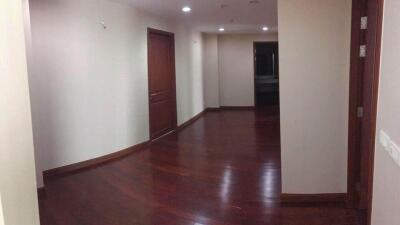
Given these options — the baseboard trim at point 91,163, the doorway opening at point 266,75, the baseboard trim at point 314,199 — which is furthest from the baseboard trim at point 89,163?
the doorway opening at point 266,75

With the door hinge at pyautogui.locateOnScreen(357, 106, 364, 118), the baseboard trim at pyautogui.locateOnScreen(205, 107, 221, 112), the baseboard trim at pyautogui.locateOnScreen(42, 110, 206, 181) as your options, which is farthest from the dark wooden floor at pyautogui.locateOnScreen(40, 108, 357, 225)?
the baseboard trim at pyautogui.locateOnScreen(205, 107, 221, 112)

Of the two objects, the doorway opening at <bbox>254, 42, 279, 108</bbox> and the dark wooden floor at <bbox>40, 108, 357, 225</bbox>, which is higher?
the doorway opening at <bbox>254, 42, 279, 108</bbox>

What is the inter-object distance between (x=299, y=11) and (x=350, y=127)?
116 centimetres

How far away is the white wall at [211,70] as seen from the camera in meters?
10.5

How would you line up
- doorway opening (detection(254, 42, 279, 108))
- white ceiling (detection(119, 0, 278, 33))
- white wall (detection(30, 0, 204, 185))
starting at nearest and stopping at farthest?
white wall (detection(30, 0, 204, 185)) → white ceiling (detection(119, 0, 278, 33)) → doorway opening (detection(254, 42, 279, 108))

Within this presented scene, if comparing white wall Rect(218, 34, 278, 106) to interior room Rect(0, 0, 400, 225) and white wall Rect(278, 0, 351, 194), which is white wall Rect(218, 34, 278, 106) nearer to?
interior room Rect(0, 0, 400, 225)

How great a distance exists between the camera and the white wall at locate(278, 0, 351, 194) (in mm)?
3152

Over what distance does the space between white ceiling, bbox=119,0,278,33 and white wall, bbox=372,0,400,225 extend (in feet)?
11.9

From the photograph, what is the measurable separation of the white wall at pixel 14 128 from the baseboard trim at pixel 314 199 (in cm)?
267

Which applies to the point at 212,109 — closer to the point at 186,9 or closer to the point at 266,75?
the point at 266,75

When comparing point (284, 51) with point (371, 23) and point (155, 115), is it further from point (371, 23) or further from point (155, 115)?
point (155, 115)

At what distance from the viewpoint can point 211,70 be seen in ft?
34.9

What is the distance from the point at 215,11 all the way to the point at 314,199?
3829 mm

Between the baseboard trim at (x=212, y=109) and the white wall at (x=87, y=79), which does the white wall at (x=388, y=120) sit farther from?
the baseboard trim at (x=212, y=109)
